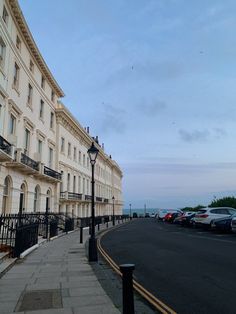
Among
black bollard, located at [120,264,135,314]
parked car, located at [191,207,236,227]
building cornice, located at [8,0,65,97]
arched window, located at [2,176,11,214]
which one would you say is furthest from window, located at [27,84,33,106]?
black bollard, located at [120,264,135,314]

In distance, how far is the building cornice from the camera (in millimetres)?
26803

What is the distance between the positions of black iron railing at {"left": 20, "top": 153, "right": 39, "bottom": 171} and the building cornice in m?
9.78

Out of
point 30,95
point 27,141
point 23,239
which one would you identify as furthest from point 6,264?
point 30,95

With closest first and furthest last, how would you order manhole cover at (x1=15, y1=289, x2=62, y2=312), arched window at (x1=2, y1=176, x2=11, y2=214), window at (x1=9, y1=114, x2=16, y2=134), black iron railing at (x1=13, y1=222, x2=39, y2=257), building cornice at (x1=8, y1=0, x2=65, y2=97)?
manhole cover at (x1=15, y1=289, x2=62, y2=312)
black iron railing at (x1=13, y1=222, x2=39, y2=257)
arched window at (x1=2, y1=176, x2=11, y2=214)
building cornice at (x1=8, y1=0, x2=65, y2=97)
window at (x1=9, y1=114, x2=16, y2=134)

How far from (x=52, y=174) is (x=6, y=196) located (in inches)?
438

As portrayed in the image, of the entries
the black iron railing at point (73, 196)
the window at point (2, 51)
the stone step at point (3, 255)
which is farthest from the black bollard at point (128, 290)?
the black iron railing at point (73, 196)

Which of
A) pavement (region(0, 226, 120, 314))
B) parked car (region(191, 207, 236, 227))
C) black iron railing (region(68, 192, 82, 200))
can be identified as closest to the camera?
pavement (region(0, 226, 120, 314))

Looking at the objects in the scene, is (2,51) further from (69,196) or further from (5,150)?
(69,196)

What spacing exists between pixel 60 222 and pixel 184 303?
2780cm

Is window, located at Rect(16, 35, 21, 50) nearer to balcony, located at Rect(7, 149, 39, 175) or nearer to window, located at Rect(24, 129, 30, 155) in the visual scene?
window, located at Rect(24, 129, 30, 155)

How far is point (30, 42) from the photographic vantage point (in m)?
31.2

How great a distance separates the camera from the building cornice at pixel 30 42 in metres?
26.8

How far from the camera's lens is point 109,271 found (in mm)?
10648

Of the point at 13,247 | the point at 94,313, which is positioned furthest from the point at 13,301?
the point at 13,247
